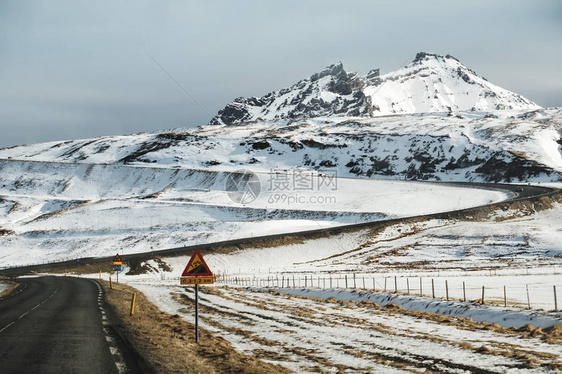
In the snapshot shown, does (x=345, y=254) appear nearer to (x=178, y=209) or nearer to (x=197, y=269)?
(x=178, y=209)

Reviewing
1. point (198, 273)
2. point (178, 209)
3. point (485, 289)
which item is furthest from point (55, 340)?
point (178, 209)

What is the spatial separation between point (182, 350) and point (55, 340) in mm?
4427

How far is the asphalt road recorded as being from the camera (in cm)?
1267

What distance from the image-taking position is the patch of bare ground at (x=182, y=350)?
1298 centimetres

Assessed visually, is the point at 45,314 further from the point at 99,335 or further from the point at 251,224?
the point at 251,224

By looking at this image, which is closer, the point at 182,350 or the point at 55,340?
the point at 182,350

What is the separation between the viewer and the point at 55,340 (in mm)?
16484

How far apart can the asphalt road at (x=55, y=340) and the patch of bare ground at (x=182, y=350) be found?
92cm

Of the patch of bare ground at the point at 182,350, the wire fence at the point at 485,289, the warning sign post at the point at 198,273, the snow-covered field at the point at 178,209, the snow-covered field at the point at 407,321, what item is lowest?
the wire fence at the point at 485,289

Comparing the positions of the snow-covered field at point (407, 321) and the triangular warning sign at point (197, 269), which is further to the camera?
the triangular warning sign at point (197, 269)

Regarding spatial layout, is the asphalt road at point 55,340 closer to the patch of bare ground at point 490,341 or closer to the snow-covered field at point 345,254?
the snow-covered field at point 345,254

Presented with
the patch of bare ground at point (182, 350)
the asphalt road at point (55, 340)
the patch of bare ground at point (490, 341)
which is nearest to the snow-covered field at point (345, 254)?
the patch of bare ground at point (490, 341)

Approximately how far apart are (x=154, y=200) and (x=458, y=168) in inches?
4280

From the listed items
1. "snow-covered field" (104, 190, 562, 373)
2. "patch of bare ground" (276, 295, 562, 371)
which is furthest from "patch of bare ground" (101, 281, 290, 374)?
"patch of bare ground" (276, 295, 562, 371)
